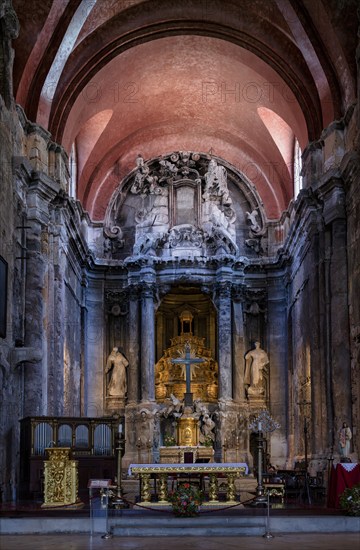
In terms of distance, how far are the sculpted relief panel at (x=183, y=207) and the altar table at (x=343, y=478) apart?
1603cm

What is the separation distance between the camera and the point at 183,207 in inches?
1353

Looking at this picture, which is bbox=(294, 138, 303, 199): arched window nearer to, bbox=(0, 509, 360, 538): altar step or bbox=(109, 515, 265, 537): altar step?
bbox=(0, 509, 360, 538): altar step

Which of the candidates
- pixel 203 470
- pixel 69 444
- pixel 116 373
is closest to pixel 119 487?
pixel 203 470

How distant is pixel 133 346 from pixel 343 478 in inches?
612

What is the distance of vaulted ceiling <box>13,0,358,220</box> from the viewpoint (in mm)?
24172

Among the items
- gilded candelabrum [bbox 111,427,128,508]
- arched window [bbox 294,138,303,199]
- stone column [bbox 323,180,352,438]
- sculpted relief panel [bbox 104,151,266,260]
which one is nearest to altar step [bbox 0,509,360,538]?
gilded candelabrum [bbox 111,427,128,508]

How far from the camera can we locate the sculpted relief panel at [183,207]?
33594mm

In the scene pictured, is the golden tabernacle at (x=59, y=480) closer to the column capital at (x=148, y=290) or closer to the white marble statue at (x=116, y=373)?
the white marble statue at (x=116, y=373)

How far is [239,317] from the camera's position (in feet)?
107

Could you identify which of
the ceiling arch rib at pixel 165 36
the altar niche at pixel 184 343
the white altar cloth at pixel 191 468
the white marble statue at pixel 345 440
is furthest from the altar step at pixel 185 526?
the altar niche at pixel 184 343

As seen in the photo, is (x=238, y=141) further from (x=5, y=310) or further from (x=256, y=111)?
(x=5, y=310)

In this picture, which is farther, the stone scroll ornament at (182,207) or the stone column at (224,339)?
the stone scroll ornament at (182,207)

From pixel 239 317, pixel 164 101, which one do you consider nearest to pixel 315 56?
pixel 164 101

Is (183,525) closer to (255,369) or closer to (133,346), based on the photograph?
(133,346)
